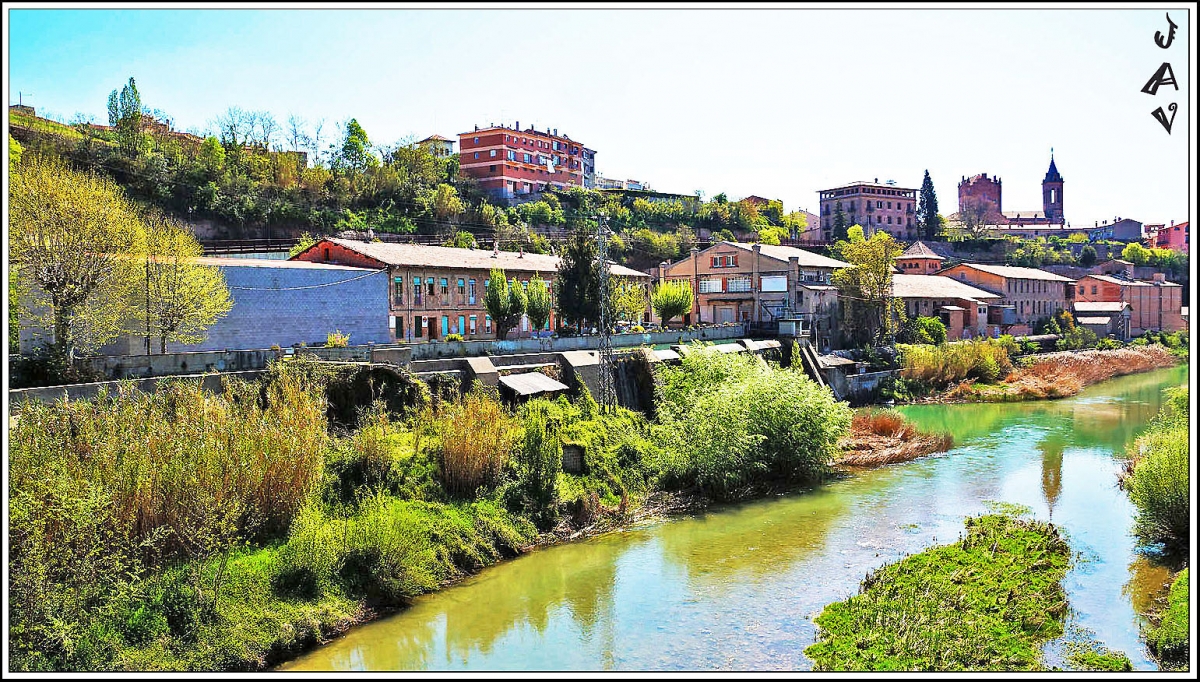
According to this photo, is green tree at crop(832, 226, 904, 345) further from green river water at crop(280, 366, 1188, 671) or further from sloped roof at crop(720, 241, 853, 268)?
green river water at crop(280, 366, 1188, 671)

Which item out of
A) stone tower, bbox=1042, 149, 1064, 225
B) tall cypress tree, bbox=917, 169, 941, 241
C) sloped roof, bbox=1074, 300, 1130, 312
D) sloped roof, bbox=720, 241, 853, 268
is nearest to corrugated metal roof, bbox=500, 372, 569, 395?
sloped roof, bbox=720, 241, 853, 268

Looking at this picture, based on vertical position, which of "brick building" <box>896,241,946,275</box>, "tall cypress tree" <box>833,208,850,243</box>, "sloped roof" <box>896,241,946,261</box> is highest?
"tall cypress tree" <box>833,208,850,243</box>

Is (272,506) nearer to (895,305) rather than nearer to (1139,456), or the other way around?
(1139,456)

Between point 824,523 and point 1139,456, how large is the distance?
32.4 ft

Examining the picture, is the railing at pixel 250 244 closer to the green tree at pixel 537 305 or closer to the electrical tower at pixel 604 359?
the green tree at pixel 537 305

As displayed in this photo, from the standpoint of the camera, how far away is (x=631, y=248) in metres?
69.5

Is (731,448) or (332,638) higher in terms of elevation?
(731,448)

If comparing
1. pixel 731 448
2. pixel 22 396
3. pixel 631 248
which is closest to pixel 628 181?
pixel 631 248

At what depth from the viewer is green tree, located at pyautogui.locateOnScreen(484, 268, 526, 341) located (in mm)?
34406

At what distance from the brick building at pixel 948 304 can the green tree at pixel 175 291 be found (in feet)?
141

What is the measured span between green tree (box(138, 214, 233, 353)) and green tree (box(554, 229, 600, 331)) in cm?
1438

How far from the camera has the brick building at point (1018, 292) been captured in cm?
6222

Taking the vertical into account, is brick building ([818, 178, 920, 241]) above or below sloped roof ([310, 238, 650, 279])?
above

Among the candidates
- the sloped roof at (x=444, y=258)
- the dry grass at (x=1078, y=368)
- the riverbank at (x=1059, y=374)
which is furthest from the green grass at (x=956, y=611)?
the dry grass at (x=1078, y=368)
